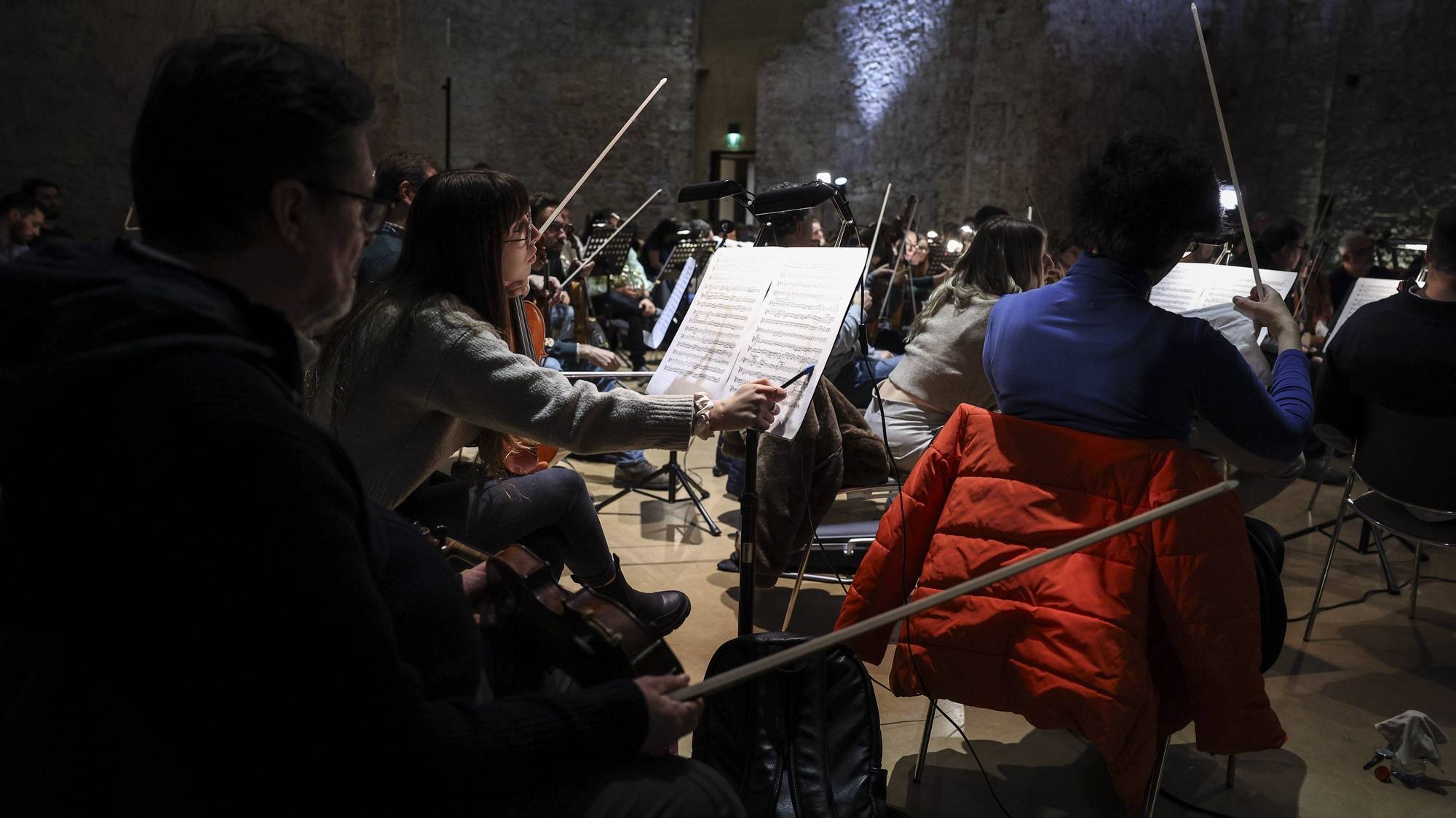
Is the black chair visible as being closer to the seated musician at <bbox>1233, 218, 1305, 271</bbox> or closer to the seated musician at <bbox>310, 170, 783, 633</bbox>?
the seated musician at <bbox>310, 170, 783, 633</bbox>

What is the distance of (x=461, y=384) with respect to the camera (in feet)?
5.63

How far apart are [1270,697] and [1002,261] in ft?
4.59

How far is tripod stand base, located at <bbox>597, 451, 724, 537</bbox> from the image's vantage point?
3.53m

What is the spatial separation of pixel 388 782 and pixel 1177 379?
1.27 meters

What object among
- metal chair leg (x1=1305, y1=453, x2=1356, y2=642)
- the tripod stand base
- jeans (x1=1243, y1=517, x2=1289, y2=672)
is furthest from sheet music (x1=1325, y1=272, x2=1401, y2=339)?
the tripod stand base

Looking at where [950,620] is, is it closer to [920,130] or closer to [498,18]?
[920,130]

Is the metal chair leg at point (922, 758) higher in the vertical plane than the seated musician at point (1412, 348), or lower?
lower

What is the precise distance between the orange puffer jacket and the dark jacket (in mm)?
981

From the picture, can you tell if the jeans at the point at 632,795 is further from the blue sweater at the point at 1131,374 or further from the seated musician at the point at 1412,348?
the seated musician at the point at 1412,348

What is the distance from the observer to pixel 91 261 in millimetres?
796

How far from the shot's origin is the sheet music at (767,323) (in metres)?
1.77

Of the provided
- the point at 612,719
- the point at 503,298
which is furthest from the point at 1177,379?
the point at 503,298

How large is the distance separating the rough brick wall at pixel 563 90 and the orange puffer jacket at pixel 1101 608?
33.7 ft

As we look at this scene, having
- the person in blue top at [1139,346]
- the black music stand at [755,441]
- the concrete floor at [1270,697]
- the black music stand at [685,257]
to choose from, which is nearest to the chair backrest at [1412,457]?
the concrete floor at [1270,697]
